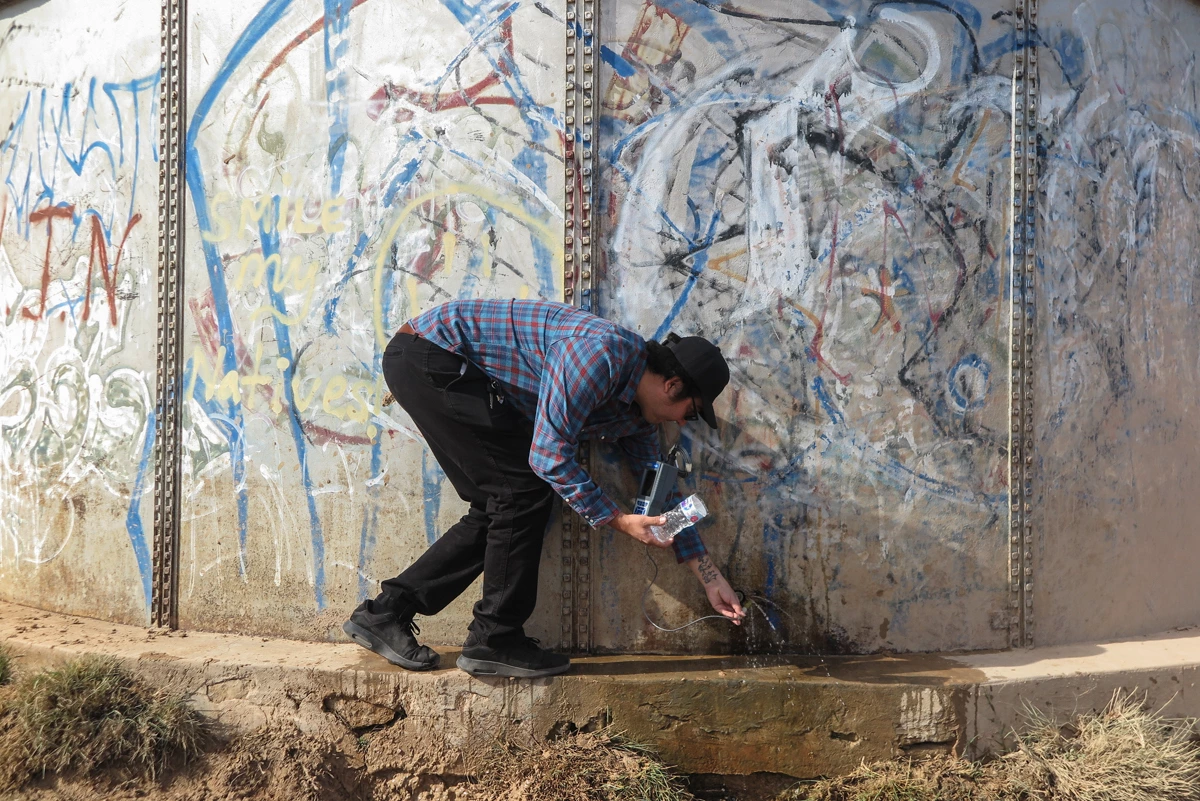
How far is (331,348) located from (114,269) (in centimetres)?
117

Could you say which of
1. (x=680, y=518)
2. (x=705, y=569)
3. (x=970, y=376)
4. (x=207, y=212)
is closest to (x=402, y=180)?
(x=207, y=212)

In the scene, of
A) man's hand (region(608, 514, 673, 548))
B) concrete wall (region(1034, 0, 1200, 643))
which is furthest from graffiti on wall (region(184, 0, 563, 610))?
concrete wall (region(1034, 0, 1200, 643))

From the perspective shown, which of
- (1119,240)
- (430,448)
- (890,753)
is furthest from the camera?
(1119,240)

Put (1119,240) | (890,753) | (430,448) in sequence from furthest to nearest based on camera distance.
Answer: (1119,240) → (430,448) → (890,753)

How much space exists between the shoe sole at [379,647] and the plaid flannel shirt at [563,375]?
0.90 meters

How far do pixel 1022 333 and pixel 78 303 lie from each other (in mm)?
4256

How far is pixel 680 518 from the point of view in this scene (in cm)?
317

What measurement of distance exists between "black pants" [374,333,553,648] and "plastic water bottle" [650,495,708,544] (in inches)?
17.6

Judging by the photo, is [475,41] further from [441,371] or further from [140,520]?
[140,520]

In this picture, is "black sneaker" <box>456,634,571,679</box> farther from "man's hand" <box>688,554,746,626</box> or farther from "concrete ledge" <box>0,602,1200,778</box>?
"man's hand" <box>688,554,746,626</box>

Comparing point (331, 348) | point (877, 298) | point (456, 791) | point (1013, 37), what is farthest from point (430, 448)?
point (1013, 37)

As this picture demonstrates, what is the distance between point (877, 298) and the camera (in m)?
3.68

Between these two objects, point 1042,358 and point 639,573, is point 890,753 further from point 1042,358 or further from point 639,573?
point 1042,358

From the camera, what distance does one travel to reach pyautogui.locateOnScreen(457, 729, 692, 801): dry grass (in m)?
3.17
